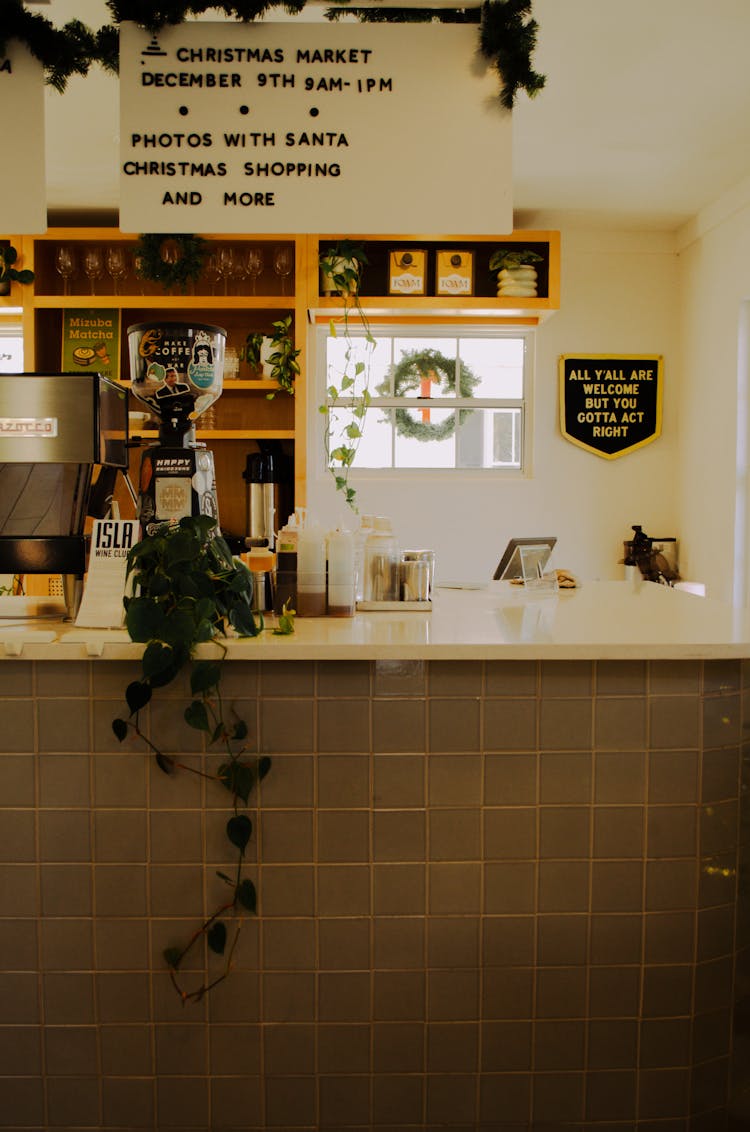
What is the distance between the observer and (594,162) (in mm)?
3969

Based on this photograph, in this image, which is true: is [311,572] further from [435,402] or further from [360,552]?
[435,402]

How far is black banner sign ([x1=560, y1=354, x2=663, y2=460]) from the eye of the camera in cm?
487

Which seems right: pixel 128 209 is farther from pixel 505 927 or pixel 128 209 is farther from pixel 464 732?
pixel 505 927

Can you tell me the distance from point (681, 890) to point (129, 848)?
107cm

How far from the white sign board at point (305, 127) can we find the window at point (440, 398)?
122 inches

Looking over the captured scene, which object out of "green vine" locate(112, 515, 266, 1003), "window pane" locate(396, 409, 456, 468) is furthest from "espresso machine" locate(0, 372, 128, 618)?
"window pane" locate(396, 409, 456, 468)

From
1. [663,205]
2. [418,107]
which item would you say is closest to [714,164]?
[663,205]

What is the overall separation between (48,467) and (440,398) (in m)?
3.27

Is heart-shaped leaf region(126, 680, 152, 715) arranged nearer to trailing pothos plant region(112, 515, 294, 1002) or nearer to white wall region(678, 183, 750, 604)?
trailing pothos plant region(112, 515, 294, 1002)

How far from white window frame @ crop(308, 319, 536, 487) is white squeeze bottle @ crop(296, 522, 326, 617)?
2.84m

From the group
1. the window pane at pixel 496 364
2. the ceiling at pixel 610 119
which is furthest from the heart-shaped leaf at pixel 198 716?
the window pane at pixel 496 364

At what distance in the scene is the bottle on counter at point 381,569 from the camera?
7.16 ft

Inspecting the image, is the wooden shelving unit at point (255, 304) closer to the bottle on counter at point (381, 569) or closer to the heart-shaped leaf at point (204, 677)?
the bottle on counter at point (381, 569)

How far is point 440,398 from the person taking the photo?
4.91 meters
